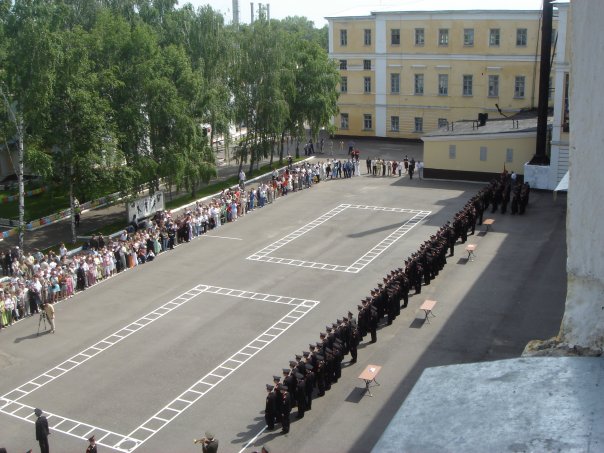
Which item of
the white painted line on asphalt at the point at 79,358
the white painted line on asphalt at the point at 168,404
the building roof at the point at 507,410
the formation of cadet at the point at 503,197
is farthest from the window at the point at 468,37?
the building roof at the point at 507,410

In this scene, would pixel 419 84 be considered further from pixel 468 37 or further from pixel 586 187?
pixel 586 187

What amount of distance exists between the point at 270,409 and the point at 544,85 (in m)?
27.7

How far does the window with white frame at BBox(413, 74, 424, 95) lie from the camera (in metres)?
52.3

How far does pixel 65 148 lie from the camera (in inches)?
1252

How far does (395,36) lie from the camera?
172 feet

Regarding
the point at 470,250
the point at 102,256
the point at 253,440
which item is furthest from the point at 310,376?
the point at 102,256

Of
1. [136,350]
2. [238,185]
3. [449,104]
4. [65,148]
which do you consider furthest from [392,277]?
[449,104]

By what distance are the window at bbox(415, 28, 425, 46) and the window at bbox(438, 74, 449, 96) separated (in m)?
2.71

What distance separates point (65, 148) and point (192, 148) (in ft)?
22.3

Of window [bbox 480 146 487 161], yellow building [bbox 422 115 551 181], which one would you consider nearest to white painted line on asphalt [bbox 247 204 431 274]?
yellow building [bbox 422 115 551 181]

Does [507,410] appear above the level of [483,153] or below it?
above

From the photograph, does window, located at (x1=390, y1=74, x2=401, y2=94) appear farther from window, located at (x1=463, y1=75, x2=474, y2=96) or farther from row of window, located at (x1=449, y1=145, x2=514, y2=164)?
row of window, located at (x1=449, y1=145, x2=514, y2=164)

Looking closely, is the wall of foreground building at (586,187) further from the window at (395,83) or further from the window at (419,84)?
the window at (395,83)

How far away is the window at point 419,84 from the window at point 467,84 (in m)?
3.13
